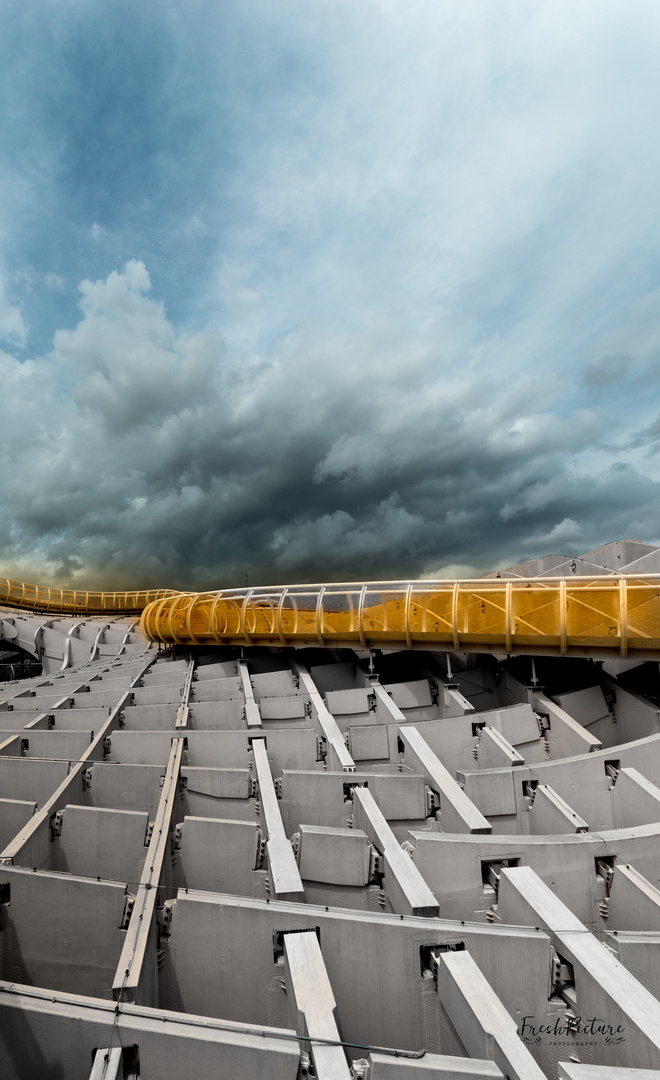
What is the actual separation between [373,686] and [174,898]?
27.3 ft

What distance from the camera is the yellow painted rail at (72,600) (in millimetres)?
42938

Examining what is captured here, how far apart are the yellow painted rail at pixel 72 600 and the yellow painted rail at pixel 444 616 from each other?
992 inches

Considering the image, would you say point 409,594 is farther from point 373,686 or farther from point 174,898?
point 174,898

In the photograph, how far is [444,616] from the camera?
1424 centimetres

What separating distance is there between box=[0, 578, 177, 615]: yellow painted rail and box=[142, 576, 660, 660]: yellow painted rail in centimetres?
2521

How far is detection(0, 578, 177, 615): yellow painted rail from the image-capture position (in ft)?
141

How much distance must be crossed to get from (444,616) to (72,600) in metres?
39.6

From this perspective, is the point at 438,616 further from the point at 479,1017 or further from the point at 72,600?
the point at 72,600

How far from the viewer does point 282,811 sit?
970cm

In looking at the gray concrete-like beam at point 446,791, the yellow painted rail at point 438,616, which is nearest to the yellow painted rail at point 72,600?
the yellow painted rail at point 438,616

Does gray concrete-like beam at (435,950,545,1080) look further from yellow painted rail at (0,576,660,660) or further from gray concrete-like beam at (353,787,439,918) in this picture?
yellow painted rail at (0,576,660,660)

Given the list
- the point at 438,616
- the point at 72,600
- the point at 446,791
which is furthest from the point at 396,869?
the point at 72,600

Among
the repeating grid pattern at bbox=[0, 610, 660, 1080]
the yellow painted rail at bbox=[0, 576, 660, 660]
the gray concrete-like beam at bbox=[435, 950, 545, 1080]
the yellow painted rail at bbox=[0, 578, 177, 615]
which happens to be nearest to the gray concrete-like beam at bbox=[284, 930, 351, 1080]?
the repeating grid pattern at bbox=[0, 610, 660, 1080]

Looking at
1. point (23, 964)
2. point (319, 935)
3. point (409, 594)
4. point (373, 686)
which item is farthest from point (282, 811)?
point (409, 594)
